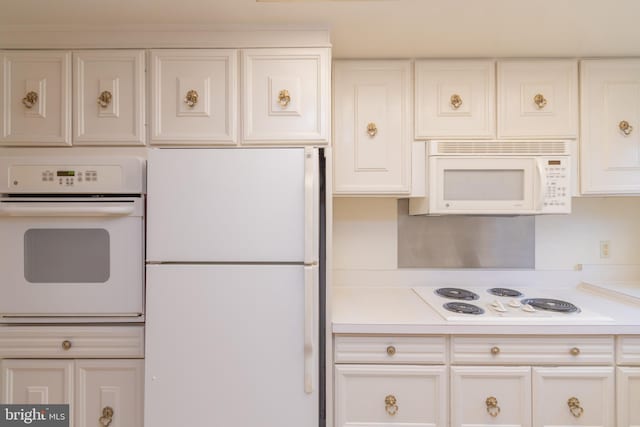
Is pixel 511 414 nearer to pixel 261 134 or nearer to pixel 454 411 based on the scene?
pixel 454 411

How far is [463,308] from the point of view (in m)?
1.58

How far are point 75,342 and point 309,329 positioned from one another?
1036mm

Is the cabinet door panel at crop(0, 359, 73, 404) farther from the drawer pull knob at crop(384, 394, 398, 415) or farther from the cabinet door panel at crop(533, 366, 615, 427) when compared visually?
the cabinet door panel at crop(533, 366, 615, 427)

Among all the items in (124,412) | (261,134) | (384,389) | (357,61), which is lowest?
(124,412)

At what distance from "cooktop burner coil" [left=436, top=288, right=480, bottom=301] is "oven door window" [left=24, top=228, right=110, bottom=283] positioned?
1679mm

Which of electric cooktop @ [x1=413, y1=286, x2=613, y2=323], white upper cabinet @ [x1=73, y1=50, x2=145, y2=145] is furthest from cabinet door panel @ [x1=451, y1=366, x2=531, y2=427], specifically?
white upper cabinet @ [x1=73, y1=50, x2=145, y2=145]

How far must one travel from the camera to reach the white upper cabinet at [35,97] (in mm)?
1507

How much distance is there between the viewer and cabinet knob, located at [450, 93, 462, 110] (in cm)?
178

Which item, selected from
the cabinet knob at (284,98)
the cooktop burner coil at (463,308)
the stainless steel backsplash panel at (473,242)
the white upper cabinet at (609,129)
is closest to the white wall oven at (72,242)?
the cabinet knob at (284,98)

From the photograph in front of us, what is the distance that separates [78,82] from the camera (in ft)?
4.96

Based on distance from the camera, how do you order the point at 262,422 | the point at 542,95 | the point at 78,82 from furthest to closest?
1. the point at 542,95
2. the point at 78,82
3. the point at 262,422

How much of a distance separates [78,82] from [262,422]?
1.68 metres

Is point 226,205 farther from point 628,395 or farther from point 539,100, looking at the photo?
point 628,395

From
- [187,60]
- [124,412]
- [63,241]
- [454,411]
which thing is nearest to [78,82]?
[187,60]
